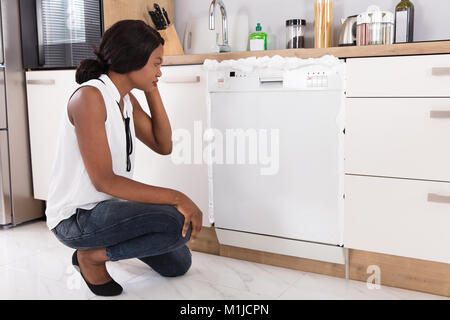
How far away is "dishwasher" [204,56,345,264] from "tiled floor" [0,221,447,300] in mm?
95

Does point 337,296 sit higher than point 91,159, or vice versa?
point 91,159

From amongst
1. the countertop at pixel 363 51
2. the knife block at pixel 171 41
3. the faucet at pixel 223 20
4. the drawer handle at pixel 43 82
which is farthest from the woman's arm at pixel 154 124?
the drawer handle at pixel 43 82

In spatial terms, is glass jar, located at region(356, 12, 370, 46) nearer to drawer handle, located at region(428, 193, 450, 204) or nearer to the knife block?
drawer handle, located at region(428, 193, 450, 204)

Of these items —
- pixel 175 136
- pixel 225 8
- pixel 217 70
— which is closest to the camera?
pixel 217 70

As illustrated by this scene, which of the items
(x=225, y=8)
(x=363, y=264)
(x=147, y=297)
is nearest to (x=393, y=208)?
(x=363, y=264)

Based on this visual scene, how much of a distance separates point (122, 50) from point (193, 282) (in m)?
0.85

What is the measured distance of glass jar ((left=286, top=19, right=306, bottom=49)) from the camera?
2.19 m

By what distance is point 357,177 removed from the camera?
173cm

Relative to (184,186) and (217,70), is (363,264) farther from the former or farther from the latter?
(217,70)

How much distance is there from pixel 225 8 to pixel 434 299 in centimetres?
153

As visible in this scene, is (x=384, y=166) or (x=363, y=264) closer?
(x=384, y=166)

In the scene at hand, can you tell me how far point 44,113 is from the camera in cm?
251

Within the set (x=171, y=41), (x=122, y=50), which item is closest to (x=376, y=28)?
(x=122, y=50)

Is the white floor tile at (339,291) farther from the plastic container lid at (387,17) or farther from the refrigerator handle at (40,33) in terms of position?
the refrigerator handle at (40,33)
